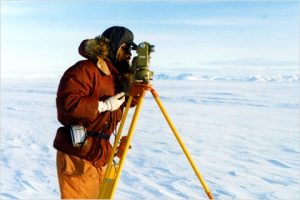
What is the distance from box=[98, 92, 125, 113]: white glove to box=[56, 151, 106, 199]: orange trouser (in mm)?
358

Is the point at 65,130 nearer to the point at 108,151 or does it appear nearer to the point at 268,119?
the point at 108,151

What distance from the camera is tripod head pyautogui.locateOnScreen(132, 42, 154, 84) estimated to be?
91.5 inches

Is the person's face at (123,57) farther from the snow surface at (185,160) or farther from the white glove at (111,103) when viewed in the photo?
the snow surface at (185,160)

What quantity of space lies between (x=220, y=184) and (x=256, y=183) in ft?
1.38

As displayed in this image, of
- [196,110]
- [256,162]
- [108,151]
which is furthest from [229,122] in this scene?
[108,151]

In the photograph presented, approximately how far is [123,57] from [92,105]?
1.37 ft

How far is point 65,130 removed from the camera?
2.47 m

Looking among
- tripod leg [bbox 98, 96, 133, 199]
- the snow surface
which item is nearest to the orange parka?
tripod leg [bbox 98, 96, 133, 199]

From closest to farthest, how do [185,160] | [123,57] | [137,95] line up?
[137,95] < [123,57] < [185,160]

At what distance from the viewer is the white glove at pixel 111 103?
2.38 meters

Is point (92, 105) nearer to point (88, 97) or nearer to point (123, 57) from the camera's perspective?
point (88, 97)

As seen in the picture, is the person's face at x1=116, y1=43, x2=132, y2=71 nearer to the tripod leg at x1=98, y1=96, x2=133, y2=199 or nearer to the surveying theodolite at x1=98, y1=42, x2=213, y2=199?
the surveying theodolite at x1=98, y1=42, x2=213, y2=199

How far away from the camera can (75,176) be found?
8.21 ft

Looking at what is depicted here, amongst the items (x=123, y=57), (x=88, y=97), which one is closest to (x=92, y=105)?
(x=88, y=97)
